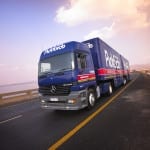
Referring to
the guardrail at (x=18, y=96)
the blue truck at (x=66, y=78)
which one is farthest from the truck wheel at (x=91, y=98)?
the guardrail at (x=18, y=96)

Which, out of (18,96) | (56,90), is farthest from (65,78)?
(18,96)

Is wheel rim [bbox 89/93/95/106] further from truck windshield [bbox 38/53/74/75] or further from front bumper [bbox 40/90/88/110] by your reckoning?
truck windshield [bbox 38/53/74/75]

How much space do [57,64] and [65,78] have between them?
847 millimetres

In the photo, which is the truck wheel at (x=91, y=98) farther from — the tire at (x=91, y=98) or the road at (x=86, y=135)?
the road at (x=86, y=135)

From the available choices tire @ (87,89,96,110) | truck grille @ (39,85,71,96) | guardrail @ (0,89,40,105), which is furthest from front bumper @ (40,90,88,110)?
guardrail @ (0,89,40,105)

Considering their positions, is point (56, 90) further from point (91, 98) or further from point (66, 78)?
point (91, 98)

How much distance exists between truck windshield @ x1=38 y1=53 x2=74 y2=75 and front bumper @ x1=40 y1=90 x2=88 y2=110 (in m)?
1.15

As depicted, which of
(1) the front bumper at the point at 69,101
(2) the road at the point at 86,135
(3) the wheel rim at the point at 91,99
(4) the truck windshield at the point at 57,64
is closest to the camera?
(2) the road at the point at 86,135

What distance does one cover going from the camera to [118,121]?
19.3ft

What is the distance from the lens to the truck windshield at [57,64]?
23.5 feet

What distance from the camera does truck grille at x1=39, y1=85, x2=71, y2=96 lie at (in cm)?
702

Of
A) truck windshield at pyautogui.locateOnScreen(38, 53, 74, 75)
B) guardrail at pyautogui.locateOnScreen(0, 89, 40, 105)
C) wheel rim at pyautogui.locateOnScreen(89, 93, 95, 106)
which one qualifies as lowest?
guardrail at pyautogui.locateOnScreen(0, 89, 40, 105)

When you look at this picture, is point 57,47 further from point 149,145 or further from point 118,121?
point 149,145

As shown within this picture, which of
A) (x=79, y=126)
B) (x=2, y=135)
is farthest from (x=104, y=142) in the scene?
(x=2, y=135)
